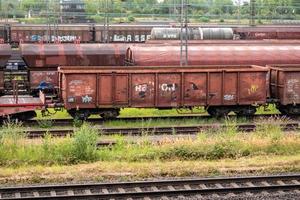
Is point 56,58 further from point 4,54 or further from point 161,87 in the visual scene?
point 161,87

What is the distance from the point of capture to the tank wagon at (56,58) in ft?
92.6

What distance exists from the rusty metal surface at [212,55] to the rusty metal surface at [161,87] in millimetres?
3699

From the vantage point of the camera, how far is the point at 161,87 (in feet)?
74.6

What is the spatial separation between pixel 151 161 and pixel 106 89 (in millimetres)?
7294

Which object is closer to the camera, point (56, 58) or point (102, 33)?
point (56, 58)

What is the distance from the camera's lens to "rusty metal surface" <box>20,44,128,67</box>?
2822 centimetres

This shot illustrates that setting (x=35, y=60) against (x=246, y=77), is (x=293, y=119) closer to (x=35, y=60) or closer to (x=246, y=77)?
(x=246, y=77)

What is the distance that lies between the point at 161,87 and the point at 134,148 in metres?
6.33

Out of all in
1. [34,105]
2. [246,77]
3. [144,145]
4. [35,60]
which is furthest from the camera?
[35,60]

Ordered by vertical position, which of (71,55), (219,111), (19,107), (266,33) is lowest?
(219,111)

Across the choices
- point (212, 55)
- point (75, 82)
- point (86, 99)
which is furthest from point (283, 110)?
point (75, 82)

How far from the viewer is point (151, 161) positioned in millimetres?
15633

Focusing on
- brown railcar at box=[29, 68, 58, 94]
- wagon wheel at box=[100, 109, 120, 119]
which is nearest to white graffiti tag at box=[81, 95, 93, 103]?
wagon wheel at box=[100, 109, 120, 119]

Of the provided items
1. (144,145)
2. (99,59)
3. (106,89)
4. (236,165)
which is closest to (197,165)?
(236,165)
